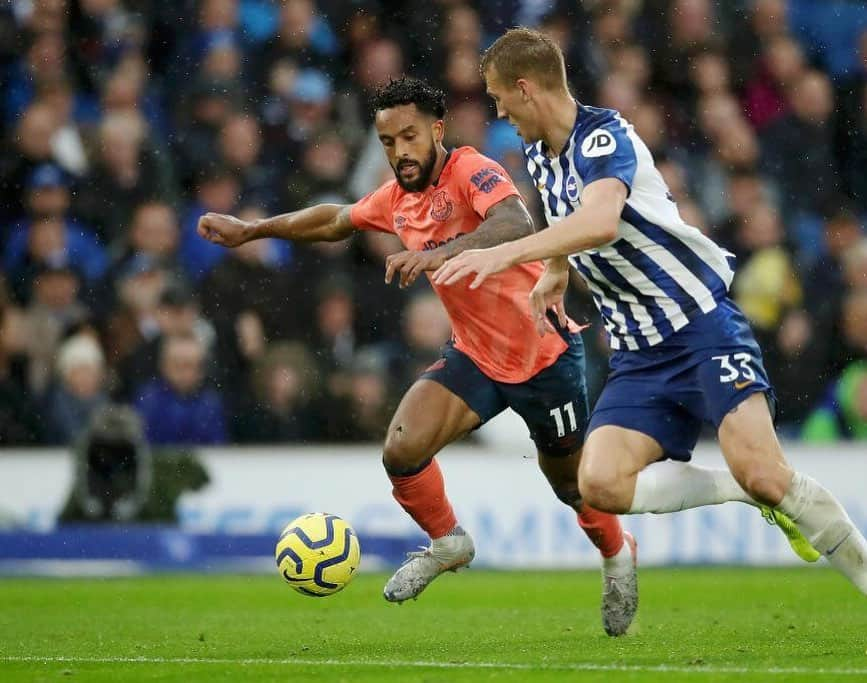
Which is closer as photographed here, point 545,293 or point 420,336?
point 545,293

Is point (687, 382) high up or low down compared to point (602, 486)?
up

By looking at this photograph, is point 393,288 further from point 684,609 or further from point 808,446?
point 684,609

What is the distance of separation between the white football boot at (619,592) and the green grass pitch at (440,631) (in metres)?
0.08

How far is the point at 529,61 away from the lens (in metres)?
6.00

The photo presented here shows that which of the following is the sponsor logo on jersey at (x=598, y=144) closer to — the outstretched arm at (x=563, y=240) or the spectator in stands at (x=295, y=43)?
the outstretched arm at (x=563, y=240)

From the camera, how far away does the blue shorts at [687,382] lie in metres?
5.83

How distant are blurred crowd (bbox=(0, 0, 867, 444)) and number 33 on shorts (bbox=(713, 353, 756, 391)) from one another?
589 cm

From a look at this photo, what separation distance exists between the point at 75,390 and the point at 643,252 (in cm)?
642

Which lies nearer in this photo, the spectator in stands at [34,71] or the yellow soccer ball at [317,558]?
the yellow soccer ball at [317,558]

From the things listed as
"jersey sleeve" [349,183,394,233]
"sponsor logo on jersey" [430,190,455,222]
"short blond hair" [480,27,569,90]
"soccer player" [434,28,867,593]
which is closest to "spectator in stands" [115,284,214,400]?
"jersey sleeve" [349,183,394,233]

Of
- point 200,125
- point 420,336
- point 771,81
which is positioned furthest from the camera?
point 771,81

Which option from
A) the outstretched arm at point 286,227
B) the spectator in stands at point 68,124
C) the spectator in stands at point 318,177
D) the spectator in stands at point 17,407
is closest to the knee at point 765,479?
the outstretched arm at point 286,227

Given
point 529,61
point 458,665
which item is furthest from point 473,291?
point 458,665

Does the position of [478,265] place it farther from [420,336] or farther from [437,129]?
[420,336]
